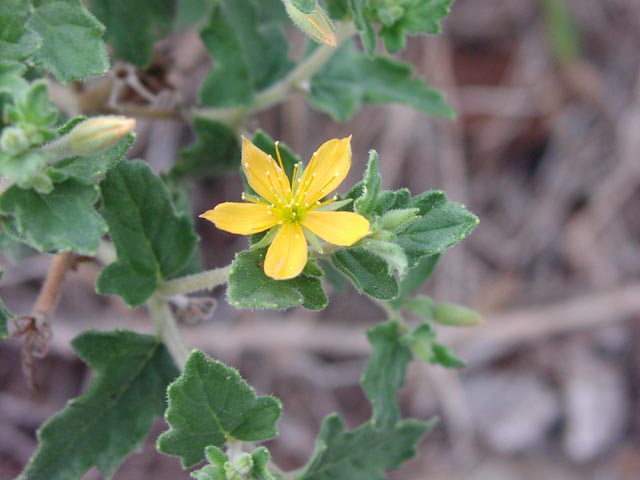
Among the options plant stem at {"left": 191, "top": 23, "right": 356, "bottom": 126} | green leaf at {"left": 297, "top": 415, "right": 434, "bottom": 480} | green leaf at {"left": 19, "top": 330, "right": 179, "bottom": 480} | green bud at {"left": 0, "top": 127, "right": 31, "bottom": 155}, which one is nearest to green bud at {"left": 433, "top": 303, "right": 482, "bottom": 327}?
green leaf at {"left": 297, "top": 415, "right": 434, "bottom": 480}

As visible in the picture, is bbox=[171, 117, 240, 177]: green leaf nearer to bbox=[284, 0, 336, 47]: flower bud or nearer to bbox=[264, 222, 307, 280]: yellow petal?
bbox=[284, 0, 336, 47]: flower bud

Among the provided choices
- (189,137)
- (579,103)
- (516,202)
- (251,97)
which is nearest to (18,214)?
(251,97)

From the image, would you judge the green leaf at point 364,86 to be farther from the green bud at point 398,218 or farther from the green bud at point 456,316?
the green bud at point 398,218

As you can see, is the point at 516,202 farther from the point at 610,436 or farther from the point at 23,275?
the point at 23,275

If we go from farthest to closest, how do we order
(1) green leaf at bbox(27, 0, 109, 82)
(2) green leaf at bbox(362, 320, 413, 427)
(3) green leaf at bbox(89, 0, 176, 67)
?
(3) green leaf at bbox(89, 0, 176, 67) → (2) green leaf at bbox(362, 320, 413, 427) → (1) green leaf at bbox(27, 0, 109, 82)

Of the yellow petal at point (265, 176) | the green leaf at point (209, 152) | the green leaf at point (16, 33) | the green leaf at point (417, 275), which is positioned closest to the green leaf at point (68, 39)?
the green leaf at point (16, 33)

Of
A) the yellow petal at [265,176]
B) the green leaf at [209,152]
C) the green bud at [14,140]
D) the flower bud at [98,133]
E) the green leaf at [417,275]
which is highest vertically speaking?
the green leaf at [209,152]
